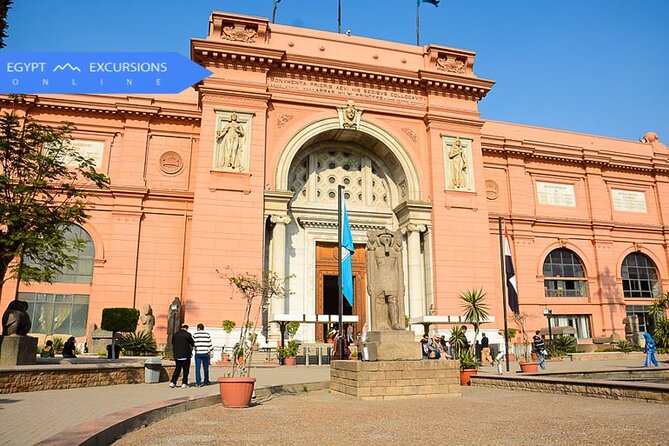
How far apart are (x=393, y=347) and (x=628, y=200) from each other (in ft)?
91.0

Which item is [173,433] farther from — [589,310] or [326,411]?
[589,310]

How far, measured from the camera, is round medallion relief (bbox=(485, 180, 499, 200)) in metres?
29.2

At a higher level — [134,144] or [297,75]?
[297,75]

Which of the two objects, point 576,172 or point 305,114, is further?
point 576,172

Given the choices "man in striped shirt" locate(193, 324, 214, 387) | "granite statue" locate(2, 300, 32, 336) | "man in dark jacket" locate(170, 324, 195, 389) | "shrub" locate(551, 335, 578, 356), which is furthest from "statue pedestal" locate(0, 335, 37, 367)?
"shrub" locate(551, 335, 578, 356)

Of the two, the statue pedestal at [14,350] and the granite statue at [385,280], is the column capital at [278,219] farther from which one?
the statue pedestal at [14,350]

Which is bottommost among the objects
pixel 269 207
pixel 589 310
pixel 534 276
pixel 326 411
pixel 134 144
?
pixel 326 411

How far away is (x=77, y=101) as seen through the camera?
24.2 meters

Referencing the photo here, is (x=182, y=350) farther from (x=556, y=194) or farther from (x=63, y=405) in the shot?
A: (x=556, y=194)

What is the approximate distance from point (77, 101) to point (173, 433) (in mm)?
21965

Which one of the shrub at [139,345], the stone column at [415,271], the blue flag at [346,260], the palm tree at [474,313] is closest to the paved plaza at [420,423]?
the blue flag at [346,260]

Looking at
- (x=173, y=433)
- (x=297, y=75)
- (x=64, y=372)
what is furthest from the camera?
(x=297, y=75)

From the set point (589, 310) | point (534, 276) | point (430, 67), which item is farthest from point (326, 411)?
point (589, 310)

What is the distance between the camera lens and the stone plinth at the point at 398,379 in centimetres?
1077
